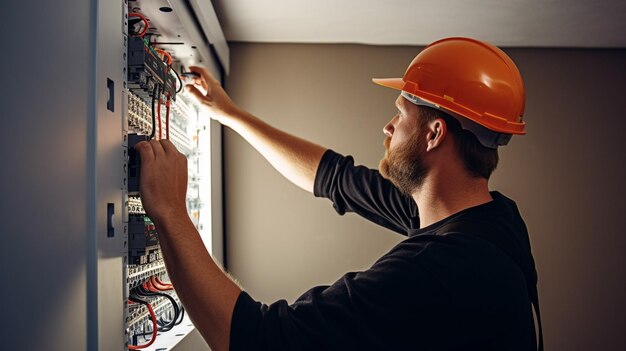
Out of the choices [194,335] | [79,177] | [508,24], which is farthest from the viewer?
[508,24]

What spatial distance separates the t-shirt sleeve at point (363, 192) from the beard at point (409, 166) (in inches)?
11.5

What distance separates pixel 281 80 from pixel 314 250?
3.11 ft

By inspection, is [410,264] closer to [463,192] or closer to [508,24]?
[463,192]

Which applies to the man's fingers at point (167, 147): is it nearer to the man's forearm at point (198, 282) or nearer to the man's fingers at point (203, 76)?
the man's forearm at point (198, 282)

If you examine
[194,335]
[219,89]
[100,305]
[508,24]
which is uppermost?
[508,24]

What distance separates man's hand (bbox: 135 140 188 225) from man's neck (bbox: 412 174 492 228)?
0.62 meters

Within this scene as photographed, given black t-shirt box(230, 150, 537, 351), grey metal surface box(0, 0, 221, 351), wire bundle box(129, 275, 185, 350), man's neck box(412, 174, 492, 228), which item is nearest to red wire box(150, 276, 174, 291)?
wire bundle box(129, 275, 185, 350)

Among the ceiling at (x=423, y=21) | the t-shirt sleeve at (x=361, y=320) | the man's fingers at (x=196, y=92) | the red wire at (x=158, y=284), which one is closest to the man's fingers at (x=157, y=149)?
the t-shirt sleeve at (x=361, y=320)

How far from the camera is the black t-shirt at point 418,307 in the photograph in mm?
1059

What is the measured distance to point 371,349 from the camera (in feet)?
3.48

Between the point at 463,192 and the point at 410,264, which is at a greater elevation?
the point at 463,192

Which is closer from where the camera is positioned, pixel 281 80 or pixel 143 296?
pixel 143 296

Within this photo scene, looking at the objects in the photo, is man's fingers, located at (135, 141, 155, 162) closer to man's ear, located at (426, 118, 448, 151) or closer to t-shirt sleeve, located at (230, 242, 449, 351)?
t-shirt sleeve, located at (230, 242, 449, 351)

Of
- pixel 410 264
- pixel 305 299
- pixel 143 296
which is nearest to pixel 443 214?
pixel 410 264
